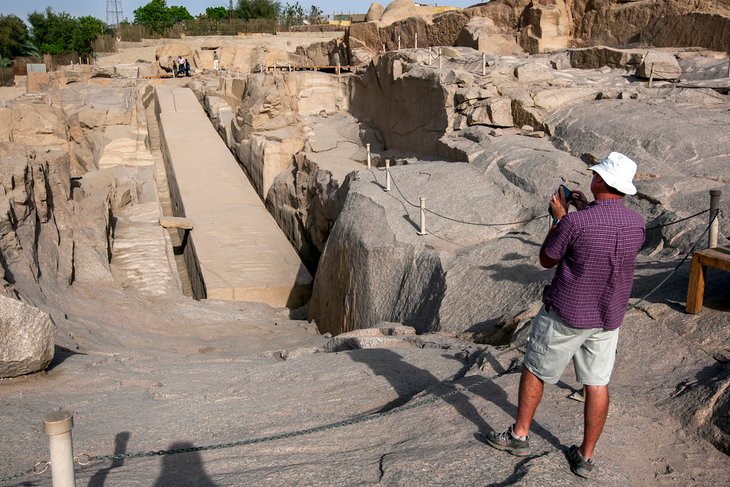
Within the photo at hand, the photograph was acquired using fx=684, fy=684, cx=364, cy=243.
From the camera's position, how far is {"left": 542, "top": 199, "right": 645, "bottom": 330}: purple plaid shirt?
103 inches

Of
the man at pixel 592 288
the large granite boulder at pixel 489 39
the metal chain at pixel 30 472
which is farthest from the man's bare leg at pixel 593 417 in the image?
the large granite boulder at pixel 489 39

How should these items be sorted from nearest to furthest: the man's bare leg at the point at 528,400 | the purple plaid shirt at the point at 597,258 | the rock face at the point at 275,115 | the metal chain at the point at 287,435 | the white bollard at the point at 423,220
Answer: the purple plaid shirt at the point at 597,258 → the man's bare leg at the point at 528,400 → the metal chain at the point at 287,435 → the white bollard at the point at 423,220 → the rock face at the point at 275,115

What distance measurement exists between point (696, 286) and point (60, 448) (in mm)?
3304

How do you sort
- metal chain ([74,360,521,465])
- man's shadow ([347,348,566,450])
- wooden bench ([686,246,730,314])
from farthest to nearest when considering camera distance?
wooden bench ([686,246,730,314]), man's shadow ([347,348,566,450]), metal chain ([74,360,521,465])

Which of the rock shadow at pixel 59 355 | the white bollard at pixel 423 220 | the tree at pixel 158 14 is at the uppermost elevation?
the tree at pixel 158 14

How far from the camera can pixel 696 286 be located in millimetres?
3830

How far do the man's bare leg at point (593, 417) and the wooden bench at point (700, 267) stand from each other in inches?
57.5

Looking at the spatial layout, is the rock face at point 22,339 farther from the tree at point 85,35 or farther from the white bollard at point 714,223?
the tree at point 85,35

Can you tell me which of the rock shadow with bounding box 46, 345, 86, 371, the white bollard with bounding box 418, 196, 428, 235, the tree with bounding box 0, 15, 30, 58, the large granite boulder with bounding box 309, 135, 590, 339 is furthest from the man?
the tree with bounding box 0, 15, 30, 58

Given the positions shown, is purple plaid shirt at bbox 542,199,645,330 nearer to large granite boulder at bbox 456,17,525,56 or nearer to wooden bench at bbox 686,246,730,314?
wooden bench at bbox 686,246,730,314

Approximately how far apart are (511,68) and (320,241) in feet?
13.6

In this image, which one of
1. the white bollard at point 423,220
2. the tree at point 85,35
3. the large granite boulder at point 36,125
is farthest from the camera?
the tree at point 85,35

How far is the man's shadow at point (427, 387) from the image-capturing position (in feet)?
10.1

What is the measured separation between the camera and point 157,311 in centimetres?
734
